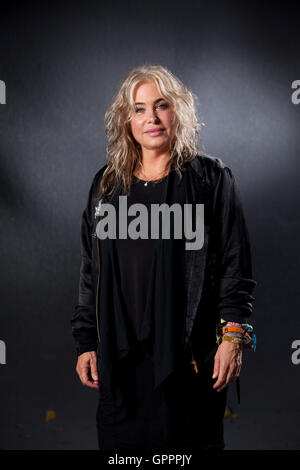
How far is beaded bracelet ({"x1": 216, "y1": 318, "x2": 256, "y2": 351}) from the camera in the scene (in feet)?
Answer: 5.92

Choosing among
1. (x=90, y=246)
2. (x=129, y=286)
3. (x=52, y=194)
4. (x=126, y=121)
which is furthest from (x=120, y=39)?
(x=129, y=286)

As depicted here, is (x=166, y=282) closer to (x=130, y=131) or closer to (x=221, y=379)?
(x=221, y=379)

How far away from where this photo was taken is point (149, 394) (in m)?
1.91

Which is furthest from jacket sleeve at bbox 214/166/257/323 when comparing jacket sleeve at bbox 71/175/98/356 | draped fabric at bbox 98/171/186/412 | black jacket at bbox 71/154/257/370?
jacket sleeve at bbox 71/175/98/356

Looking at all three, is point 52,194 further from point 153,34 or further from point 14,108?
point 153,34

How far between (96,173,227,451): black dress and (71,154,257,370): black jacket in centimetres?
11

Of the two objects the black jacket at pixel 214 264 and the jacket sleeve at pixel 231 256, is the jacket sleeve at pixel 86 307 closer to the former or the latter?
the black jacket at pixel 214 264

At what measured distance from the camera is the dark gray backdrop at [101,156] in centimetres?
300

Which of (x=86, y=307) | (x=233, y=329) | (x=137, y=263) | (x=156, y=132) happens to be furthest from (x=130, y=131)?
(x=233, y=329)

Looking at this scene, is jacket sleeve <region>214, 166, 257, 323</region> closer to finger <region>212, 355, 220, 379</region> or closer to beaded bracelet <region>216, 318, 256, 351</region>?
beaded bracelet <region>216, 318, 256, 351</region>

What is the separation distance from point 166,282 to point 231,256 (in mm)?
224

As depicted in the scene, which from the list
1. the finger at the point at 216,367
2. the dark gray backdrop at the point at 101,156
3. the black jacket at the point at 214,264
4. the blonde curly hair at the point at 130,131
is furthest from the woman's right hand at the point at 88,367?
the dark gray backdrop at the point at 101,156

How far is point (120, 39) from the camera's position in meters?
2.99

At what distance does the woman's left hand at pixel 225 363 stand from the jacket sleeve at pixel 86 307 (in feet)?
1.49
